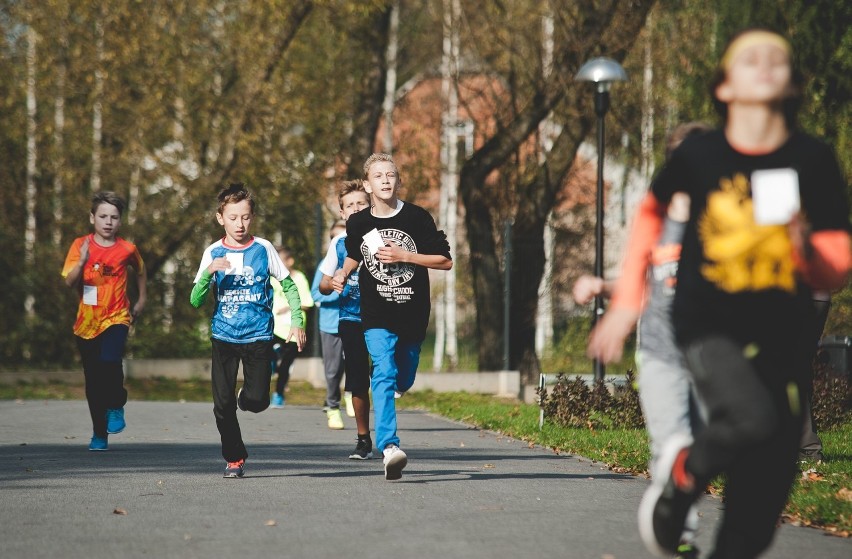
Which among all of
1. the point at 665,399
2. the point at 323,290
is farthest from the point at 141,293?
the point at 665,399

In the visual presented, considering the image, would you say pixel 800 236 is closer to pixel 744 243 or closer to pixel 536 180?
pixel 744 243

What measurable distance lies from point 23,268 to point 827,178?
18.9 meters

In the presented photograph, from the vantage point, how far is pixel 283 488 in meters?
8.04

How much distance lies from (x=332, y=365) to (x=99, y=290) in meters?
3.05

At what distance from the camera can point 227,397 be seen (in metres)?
8.59

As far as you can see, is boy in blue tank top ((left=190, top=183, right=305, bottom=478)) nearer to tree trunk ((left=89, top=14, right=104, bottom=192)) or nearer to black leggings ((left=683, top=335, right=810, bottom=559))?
black leggings ((left=683, top=335, right=810, bottom=559))

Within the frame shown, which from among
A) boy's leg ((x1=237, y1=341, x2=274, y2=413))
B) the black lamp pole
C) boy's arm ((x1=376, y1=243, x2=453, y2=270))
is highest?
the black lamp pole

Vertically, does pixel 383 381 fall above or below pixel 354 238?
below

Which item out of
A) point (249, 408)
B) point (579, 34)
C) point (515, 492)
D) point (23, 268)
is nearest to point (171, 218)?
point (23, 268)

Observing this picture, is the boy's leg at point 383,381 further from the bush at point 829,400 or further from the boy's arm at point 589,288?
the bush at point 829,400

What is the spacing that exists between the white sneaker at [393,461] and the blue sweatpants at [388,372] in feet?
0.15

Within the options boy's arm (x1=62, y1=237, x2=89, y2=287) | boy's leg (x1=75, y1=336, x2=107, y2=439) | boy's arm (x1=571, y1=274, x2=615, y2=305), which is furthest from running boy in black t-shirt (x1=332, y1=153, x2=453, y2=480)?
boy's arm (x1=571, y1=274, x2=615, y2=305)

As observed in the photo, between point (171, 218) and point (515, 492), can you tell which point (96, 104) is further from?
point (515, 492)

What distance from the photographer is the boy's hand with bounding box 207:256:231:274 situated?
27.9 feet
